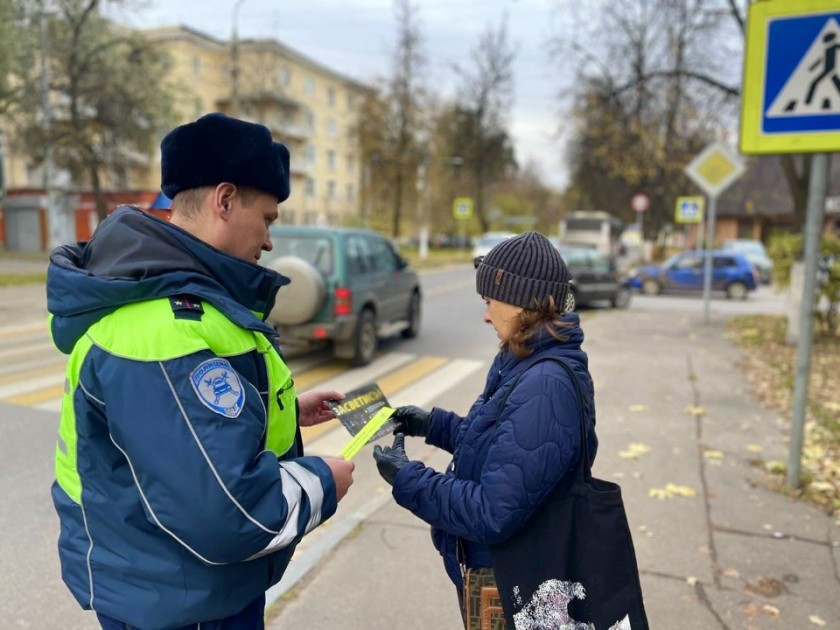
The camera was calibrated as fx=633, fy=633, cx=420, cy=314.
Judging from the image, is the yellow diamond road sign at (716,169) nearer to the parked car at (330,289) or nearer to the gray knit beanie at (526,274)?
the parked car at (330,289)

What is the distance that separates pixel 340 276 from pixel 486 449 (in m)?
6.50

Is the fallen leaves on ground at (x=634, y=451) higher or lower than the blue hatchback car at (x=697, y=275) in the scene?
lower

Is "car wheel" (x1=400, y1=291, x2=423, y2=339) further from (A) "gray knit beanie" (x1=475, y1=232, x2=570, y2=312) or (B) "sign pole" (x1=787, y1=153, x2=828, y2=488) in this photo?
(A) "gray knit beanie" (x1=475, y1=232, x2=570, y2=312)

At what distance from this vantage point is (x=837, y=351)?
30.5ft

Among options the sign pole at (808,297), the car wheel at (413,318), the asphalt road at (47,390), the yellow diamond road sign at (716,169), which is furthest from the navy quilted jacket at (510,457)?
the yellow diamond road sign at (716,169)

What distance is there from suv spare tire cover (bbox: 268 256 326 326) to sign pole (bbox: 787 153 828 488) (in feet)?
17.1

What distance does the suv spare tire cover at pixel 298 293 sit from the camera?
7.61 m

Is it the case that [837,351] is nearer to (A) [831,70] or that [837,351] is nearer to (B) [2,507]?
(A) [831,70]

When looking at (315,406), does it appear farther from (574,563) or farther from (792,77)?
(792,77)

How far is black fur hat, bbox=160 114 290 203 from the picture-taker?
144cm

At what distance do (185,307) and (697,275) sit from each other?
2281 cm

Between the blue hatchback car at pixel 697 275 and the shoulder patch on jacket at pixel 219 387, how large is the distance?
881 inches

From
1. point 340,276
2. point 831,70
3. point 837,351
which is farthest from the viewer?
point 837,351

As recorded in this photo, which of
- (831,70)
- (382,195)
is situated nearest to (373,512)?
(831,70)
